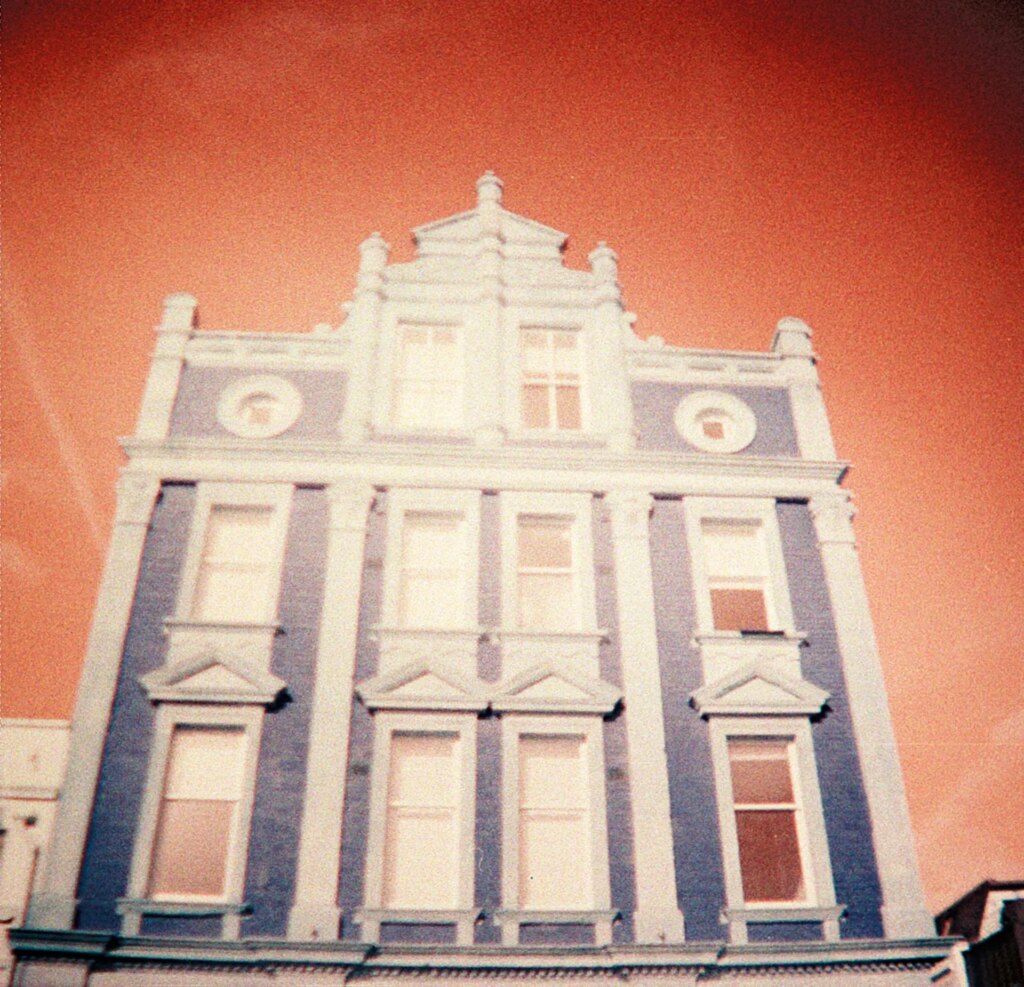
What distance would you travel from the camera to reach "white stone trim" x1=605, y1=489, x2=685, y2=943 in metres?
10.4

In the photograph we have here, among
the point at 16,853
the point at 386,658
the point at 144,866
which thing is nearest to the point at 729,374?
the point at 386,658

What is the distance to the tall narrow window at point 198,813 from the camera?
10.4 m

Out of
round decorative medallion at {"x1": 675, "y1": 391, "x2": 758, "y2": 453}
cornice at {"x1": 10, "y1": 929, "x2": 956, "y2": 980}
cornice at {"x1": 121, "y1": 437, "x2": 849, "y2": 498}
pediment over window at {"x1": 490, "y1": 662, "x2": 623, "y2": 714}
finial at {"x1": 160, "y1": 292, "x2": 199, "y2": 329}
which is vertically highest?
finial at {"x1": 160, "y1": 292, "x2": 199, "y2": 329}

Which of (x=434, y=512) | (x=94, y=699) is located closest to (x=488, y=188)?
(x=434, y=512)

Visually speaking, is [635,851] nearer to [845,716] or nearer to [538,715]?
[538,715]

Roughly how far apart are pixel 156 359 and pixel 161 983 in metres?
8.42

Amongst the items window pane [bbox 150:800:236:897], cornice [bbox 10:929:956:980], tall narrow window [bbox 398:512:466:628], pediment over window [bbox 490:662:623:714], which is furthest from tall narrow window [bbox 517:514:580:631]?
window pane [bbox 150:800:236:897]

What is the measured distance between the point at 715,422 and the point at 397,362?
16.5ft

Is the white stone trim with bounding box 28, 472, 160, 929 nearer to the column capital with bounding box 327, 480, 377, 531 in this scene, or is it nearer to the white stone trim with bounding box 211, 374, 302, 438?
the white stone trim with bounding box 211, 374, 302, 438

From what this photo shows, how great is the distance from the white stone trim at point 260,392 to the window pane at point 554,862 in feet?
21.6

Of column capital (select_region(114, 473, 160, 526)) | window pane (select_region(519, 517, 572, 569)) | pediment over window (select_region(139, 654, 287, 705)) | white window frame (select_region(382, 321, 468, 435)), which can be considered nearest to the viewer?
pediment over window (select_region(139, 654, 287, 705))

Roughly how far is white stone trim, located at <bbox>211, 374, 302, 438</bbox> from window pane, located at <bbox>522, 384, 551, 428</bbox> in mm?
3391

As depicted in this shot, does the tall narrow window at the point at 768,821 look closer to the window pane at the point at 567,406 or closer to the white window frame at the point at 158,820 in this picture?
the window pane at the point at 567,406

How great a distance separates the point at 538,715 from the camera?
1141 cm
